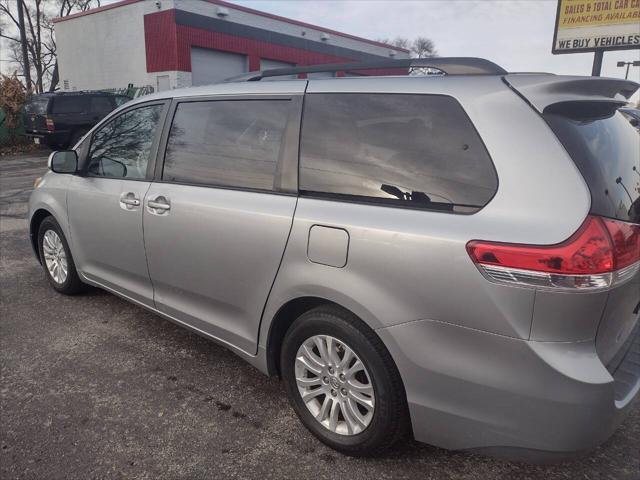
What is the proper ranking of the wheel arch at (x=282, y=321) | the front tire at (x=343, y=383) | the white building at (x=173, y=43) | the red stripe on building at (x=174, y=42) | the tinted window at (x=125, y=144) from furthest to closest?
the white building at (x=173, y=43), the red stripe on building at (x=174, y=42), the tinted window at (x=125, y=144), the wheel arch at (x=282, y=321), the front tire at (x=343, y=383)

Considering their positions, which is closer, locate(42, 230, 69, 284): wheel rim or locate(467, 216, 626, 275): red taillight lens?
locate(467, 216, 626, 275): red taillight lens

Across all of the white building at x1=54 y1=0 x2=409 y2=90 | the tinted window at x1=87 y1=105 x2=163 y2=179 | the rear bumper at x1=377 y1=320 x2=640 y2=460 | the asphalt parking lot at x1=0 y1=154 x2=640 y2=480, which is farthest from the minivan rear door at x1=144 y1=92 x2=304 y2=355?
the white building at x1=54 y1=0 x2=409 y2=90

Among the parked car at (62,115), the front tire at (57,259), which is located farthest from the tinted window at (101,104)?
the front tire at (57,259)

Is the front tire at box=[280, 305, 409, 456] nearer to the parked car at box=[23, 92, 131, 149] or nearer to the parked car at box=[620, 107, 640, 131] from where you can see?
the parked car at box=[620, 107, 640, 131]

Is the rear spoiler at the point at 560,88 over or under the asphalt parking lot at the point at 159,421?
over

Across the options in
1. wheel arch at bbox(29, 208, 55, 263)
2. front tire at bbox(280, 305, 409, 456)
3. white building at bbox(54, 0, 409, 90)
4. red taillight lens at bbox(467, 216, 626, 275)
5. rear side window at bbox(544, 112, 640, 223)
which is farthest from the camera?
white building at bbox(54, 0, 409, 90)

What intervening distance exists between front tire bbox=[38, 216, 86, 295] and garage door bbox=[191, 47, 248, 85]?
18.1 metres

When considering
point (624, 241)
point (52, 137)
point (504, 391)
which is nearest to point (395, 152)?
point (624, 241)

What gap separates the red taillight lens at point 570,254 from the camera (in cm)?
168

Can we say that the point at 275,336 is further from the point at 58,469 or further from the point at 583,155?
the point at 583,155

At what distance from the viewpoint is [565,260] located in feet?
5.50

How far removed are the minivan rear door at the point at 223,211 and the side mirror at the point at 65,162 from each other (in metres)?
1.11

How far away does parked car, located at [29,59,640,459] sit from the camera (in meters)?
1.72

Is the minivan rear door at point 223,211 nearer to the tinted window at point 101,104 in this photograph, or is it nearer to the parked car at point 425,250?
the parked car at point 425,250
